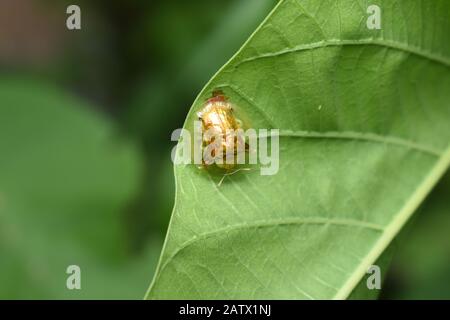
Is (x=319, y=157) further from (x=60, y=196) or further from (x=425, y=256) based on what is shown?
(x=425, y=256)

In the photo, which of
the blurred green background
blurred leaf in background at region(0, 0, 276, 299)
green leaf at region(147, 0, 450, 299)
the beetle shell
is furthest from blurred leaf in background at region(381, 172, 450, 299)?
the beetle shell

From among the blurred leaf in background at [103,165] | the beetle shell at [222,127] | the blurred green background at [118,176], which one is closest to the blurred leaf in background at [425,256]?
the blurred green background at [118,176]

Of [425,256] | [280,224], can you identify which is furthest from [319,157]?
[425,256]

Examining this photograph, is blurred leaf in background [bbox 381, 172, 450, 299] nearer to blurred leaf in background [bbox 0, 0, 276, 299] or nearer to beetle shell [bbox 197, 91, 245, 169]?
blurred leaf in background [bbox 0, 0, 276, 299]

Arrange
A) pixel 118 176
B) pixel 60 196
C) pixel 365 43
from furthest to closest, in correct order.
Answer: pixel 118 176, pixel 60 196, pixel 365 43

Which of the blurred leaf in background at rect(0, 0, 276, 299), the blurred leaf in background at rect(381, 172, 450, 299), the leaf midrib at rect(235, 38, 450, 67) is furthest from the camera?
the blurred leaf in background at rect(381, 172, 450, 299)

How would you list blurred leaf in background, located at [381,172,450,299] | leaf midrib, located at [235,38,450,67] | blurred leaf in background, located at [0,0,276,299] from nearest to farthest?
leaf midrib, located at [235,38,450,67] → blurred leaf in background, located at [0,0,276,299] → blurred leaf in background, located at [381,172,450,299]
